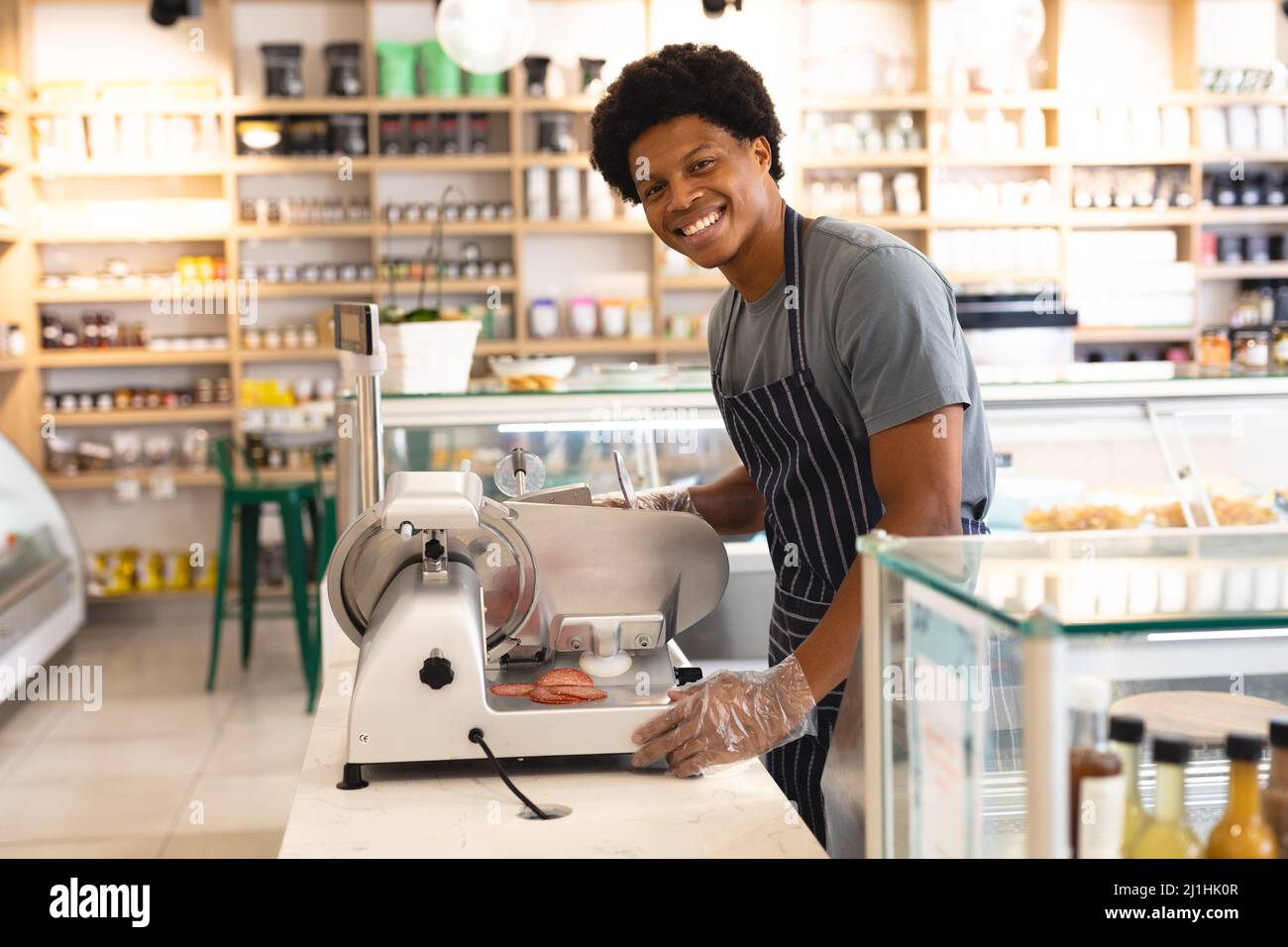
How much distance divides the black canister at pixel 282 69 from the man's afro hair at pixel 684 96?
16.9 ft

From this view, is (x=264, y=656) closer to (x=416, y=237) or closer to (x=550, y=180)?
(x=416, y=237)

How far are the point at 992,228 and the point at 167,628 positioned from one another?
4.76 metres

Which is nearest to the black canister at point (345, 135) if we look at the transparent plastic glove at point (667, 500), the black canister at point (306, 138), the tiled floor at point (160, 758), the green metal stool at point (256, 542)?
the black canister at point (306, 138)

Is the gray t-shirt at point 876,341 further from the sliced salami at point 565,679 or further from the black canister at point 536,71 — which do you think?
the black canister at point 536,71

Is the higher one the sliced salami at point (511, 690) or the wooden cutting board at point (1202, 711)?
the sliced salami at point (511, 690)

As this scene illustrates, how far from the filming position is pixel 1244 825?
3.41ft

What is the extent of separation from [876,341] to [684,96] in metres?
0.46

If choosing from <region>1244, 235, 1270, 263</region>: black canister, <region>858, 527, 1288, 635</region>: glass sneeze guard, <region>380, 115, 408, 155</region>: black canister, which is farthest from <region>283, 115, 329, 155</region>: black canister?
<region>858, 527, 1288, 635</region>: glass sneeze guard

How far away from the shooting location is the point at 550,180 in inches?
271

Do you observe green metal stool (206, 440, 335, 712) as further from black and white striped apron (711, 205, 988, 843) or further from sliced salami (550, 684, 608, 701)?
sliced salami (550, 684, 608, 701)

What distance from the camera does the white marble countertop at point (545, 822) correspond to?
1415 millimetres

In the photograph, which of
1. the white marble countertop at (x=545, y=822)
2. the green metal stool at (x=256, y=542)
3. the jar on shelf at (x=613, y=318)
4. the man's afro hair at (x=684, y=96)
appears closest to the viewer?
the white marble countertop at (x=545, y=822)

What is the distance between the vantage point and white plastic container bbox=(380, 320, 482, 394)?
3.21 meters

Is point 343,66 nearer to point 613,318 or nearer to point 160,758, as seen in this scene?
point 613,318
